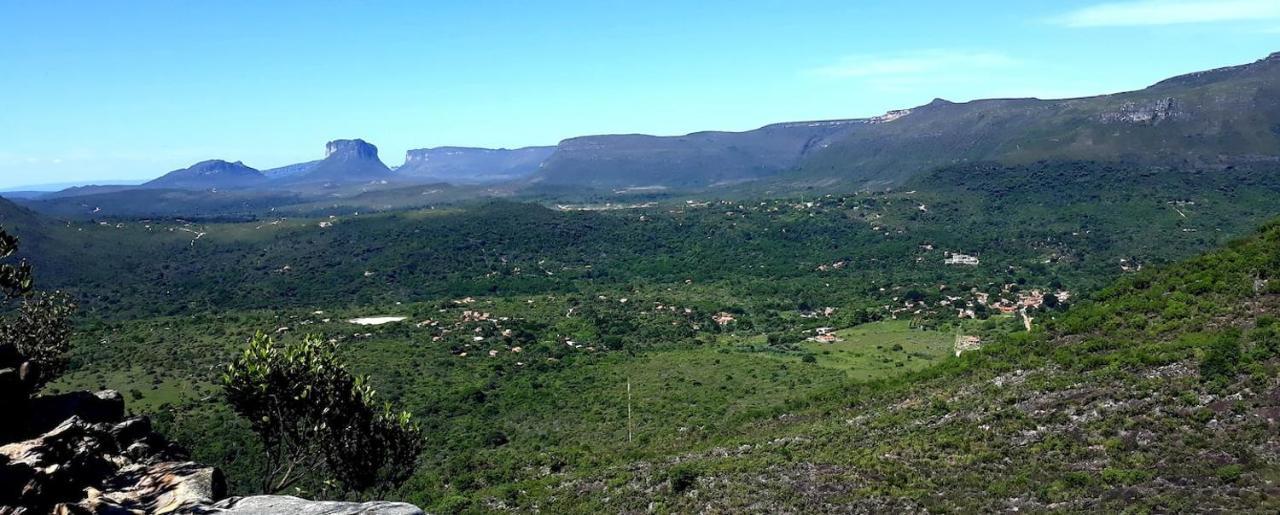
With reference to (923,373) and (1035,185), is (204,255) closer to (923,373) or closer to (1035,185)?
(923,373)

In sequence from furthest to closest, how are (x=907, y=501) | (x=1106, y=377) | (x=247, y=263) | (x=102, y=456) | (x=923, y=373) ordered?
(x=247, y=263), (x=923, y=373), (x=1106, y=377), (x=907, y=501), (x=102, y=456)

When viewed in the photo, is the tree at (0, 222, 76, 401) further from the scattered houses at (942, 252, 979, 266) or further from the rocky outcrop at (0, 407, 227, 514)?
the scattered houses at (942, 252, 979, 266)

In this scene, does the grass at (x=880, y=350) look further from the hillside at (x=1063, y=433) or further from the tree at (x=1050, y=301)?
the hillside at (x=1063, y=433)

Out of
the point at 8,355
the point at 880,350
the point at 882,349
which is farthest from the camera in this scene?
the point at 882,349

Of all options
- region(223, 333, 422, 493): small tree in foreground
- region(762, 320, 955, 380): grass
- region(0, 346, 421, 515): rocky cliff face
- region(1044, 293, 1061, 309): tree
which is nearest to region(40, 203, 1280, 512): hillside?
region(762, 320, 955, 380): grass

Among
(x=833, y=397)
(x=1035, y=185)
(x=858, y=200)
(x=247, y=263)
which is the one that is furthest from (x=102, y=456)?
(x=1035, y=185)

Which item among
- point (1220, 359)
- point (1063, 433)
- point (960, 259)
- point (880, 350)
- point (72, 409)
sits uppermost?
point (72, 409)

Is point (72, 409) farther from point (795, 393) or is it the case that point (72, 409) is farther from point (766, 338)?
point (766, 338)

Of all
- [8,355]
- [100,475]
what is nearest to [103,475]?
[100,475]
